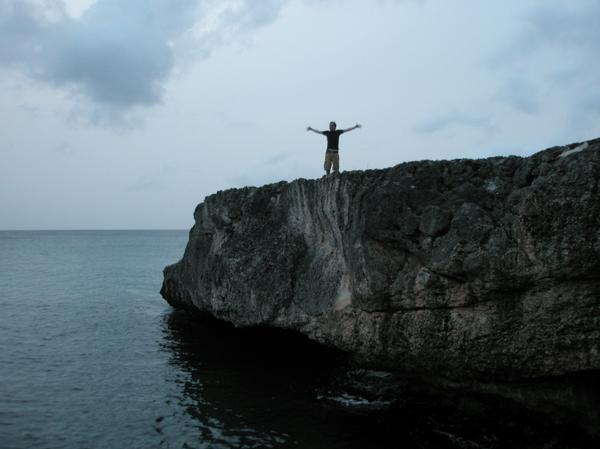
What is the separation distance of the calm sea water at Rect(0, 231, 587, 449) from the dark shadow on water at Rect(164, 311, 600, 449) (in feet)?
0.16

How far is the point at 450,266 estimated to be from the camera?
482 inches

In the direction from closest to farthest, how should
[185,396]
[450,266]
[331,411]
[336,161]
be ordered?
[450,266], [331,411], [185,396], [336,161]

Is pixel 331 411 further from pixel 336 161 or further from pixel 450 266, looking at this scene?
pixel 336 161

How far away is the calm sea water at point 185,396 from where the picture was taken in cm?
1324

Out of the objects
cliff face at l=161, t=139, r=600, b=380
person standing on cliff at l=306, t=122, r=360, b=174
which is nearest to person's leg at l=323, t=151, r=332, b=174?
person standing on cliff at l=306, t=122, r=360, b=174

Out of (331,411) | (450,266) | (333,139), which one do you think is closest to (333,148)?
(333,139)

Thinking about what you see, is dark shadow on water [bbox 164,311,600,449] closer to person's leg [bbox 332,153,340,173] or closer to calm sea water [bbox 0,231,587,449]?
calm sea water [bbox 0,231,587,449]

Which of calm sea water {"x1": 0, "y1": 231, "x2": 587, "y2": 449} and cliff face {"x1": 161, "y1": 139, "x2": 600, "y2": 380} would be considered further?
calm sea water {"x1": 0, "y1": 231, "x2": 587, "y2": 449}

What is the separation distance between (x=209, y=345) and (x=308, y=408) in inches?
355

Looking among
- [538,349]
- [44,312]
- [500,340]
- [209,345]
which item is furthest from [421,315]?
[44,312]

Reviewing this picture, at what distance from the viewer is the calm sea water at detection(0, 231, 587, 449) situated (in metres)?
13.2

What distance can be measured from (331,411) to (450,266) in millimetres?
5903

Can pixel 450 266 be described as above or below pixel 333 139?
below

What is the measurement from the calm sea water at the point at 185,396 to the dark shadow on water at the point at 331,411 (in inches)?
1.9
